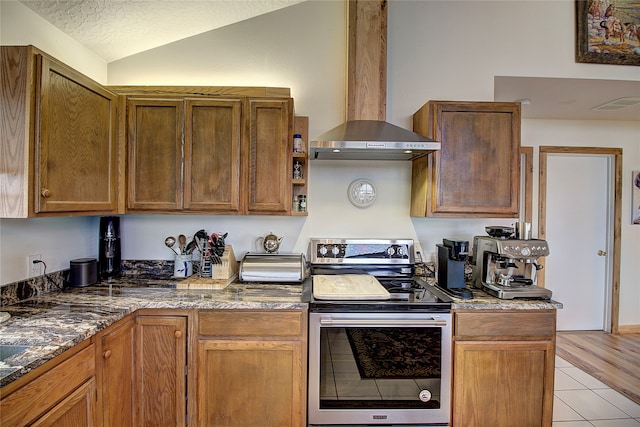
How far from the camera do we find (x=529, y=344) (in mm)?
1792

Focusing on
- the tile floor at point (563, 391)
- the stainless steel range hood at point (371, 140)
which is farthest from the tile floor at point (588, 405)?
the stainless steel range hood at point (371, 140)

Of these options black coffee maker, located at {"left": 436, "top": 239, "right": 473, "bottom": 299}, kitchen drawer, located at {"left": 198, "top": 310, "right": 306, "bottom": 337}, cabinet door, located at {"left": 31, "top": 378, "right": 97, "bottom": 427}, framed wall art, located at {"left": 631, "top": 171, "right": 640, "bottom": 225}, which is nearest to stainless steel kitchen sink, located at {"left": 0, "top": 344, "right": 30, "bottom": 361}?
cabinet door, located at {"left": 31, "top": 378, "right": 97, "bottom": 427}

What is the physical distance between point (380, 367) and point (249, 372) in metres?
0.69

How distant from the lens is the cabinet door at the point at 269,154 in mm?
2098

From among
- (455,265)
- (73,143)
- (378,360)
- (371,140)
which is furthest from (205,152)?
(455,265)

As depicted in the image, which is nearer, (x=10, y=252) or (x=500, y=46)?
(x=10, y=252)

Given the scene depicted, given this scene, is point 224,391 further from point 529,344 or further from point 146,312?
point 529,344

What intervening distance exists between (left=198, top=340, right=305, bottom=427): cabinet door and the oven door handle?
0.24 metres

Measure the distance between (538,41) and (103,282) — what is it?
3.50 metres

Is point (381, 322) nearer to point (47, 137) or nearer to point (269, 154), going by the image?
point (269, 154)

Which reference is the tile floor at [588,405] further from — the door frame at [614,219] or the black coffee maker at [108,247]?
the black coffee maker at [108,247]

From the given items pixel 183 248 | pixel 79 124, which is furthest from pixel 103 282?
pixel 79 124

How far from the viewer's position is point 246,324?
1.74m

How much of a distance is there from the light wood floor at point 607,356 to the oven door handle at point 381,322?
199cm
